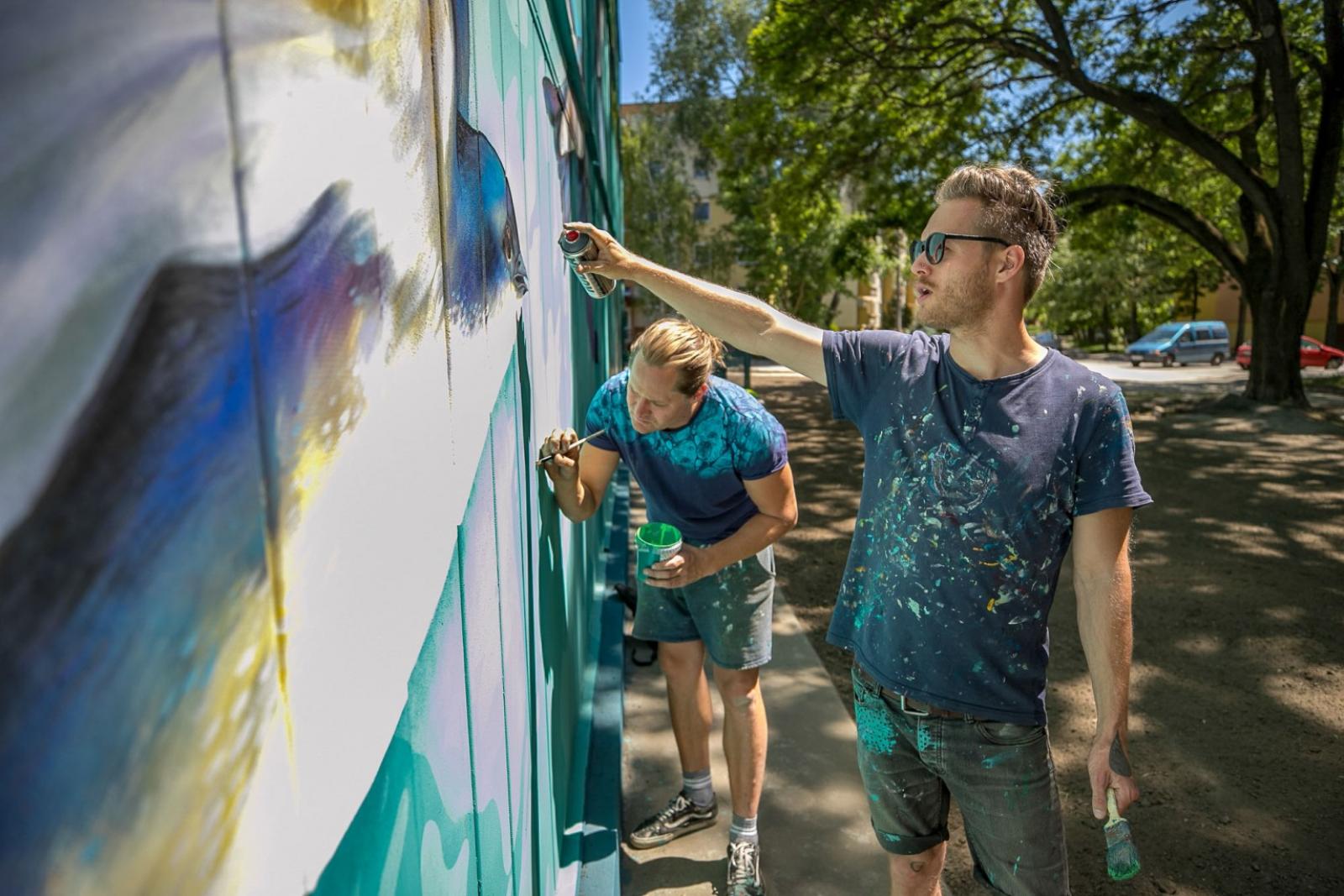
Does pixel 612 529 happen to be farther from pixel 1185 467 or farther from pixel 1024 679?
pixel 1185 467

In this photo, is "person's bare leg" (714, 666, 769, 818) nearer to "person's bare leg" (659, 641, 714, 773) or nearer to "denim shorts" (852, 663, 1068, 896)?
"person's bare leg" (659, 641, 714, 773)

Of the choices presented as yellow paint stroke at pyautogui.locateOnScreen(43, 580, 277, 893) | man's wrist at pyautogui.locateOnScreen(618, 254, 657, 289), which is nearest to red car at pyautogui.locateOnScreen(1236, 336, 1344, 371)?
man's wrist at pyautogui.locateOnScreen(618, 254, 657, 289)

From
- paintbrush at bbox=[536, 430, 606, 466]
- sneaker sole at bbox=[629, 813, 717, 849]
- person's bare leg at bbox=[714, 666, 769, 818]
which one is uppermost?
paintbrush at bbox=[536, 430, 606, 466]

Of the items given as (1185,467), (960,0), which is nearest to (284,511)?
(1185,467)

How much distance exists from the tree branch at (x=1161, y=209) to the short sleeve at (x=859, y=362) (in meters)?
13.2

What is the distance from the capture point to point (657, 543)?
2439 mm

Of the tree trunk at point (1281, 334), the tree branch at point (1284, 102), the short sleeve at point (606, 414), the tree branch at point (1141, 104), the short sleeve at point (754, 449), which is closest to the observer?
the short sleeve at point (754, 449)

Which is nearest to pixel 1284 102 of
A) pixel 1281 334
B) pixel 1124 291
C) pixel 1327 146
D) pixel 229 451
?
pixel 1327 146

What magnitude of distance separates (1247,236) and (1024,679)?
1510 centimetres

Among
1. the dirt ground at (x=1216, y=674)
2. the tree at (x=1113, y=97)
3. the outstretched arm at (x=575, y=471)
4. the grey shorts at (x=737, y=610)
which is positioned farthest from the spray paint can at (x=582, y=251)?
the tree at (x=1113, y=97)

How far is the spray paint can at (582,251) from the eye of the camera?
2016 millimetres

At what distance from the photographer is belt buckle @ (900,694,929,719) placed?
2008mm

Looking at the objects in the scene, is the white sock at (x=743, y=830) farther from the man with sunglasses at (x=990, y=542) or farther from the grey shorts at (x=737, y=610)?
the man with sunglasses at (x=990, y=542)

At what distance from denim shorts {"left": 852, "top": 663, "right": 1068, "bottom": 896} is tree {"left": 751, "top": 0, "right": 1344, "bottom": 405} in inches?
440
